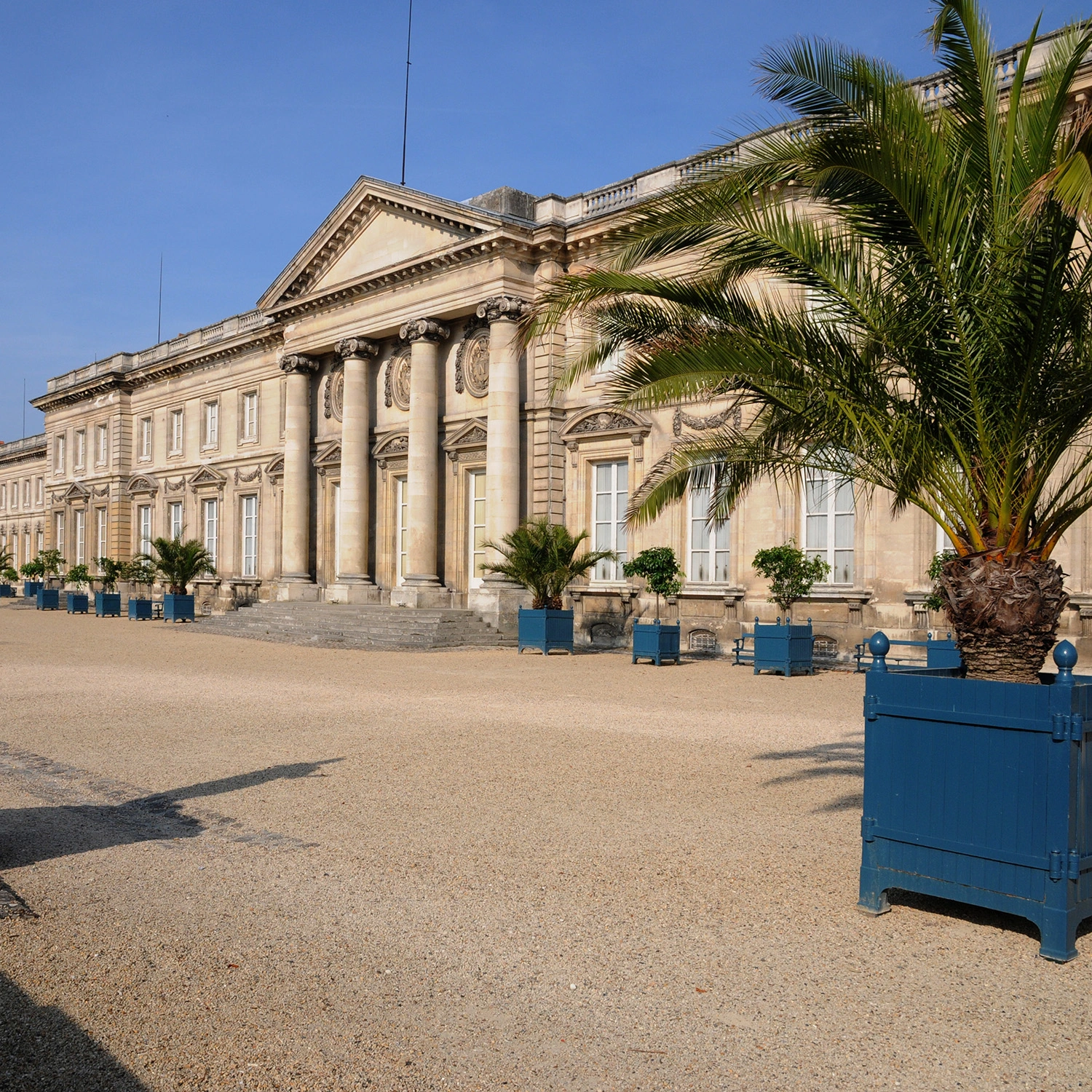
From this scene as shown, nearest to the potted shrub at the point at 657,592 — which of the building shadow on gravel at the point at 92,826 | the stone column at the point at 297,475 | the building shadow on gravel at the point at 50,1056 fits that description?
the building shadow on gravel at the point at 92,826

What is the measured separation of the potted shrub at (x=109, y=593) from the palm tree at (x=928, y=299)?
31209mm

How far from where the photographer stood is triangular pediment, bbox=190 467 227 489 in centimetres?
3691

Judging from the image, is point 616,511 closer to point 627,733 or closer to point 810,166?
point 627,733

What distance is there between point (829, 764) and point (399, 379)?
21565 millimetres

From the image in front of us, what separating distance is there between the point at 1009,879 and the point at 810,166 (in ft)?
12.9

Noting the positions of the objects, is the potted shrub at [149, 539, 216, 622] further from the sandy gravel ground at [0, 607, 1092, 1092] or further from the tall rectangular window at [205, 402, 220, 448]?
the sandy gravel ground at [0, 607, 1092, 1092]

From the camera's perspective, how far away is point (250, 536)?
3588 cm

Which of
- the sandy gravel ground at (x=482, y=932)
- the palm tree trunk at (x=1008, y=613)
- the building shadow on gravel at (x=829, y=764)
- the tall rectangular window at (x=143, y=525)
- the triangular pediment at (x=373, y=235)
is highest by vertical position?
the triangular pediment at (x=373, y=235)

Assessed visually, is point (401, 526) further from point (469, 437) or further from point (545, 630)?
point (545, 630)

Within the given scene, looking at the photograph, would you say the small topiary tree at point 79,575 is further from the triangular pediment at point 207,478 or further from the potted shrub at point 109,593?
the triangular pediment at point 207,478

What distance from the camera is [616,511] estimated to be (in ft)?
79.2

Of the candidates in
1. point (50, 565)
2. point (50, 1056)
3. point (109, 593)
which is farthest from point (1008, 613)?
point (50, 565)

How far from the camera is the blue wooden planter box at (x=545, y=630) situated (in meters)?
20.7

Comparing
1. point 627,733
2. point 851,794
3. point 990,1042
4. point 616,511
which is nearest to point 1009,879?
point 990,1042
